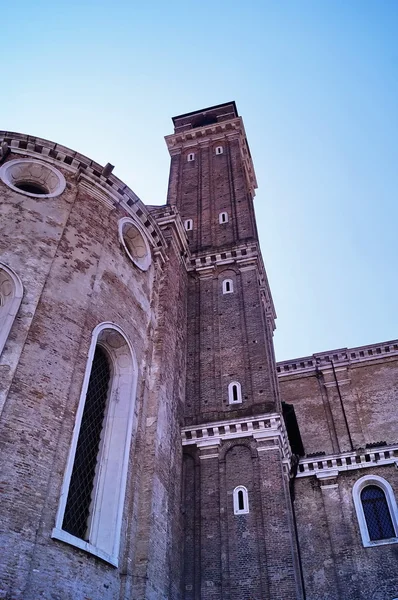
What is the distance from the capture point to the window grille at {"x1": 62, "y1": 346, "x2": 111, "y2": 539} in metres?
12.3

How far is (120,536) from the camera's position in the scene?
12.6 m

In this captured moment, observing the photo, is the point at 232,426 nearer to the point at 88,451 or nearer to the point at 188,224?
the point at 88,451

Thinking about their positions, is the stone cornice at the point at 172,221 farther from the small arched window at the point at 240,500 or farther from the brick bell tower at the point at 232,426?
the small arched window at the point at 240,500

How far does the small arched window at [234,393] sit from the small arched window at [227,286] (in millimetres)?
4522

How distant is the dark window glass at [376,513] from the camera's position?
1916cm

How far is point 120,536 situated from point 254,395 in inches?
284

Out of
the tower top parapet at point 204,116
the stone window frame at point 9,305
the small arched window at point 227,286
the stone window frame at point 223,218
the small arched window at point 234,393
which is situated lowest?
the stone window frame at point 9,305

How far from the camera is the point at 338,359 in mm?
27031

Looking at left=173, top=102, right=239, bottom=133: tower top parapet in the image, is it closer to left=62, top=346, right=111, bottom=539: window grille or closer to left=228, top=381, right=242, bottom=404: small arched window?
left=228, top=381, right=242, bottom=404: small arched window

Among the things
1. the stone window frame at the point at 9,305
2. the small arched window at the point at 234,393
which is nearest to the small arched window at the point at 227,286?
the small arched window at the point at 234,393

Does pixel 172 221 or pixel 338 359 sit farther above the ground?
pixel 172 221

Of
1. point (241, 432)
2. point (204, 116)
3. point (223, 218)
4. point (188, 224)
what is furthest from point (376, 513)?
point (204, 116)

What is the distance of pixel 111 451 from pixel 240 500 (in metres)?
4.40

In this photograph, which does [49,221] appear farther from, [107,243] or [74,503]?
[74,503]
